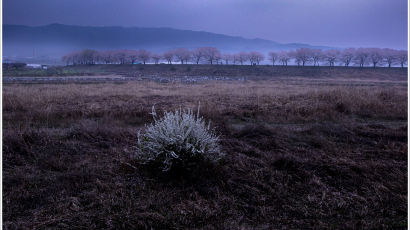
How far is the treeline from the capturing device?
3289 inches

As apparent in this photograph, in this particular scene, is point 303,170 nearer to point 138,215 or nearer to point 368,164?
point 368,164

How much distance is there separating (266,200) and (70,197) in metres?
2.58

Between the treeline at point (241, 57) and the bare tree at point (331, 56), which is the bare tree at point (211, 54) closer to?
the treeline at point (241, 57)

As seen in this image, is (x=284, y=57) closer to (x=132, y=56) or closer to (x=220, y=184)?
(x=132, y=56)

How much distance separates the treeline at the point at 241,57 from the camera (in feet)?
274

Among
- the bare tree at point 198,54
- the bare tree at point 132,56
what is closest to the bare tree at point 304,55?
the bare tree at point 198,54

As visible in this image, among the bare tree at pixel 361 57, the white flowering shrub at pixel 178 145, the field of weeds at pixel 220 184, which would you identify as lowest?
the field of weeds at pixel 220 184

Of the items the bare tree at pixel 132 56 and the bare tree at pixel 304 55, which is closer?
the bare tree at pixel 304 55

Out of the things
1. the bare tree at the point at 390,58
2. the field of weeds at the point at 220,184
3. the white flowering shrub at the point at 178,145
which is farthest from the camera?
the bare tree at the point at 390,58

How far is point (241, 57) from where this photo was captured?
100375 millimetres

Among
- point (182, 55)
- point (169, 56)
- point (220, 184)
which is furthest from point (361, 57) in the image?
point (220, 184)

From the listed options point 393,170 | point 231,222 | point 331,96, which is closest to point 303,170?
point 393,170

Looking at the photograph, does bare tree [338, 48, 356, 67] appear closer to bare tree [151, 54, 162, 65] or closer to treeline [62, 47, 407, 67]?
treeline [62, 47, 407, 67]

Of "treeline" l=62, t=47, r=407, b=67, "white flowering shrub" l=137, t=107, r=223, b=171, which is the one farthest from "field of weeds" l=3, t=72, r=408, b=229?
"treeline" l=62, t=47, r=407, b=67
